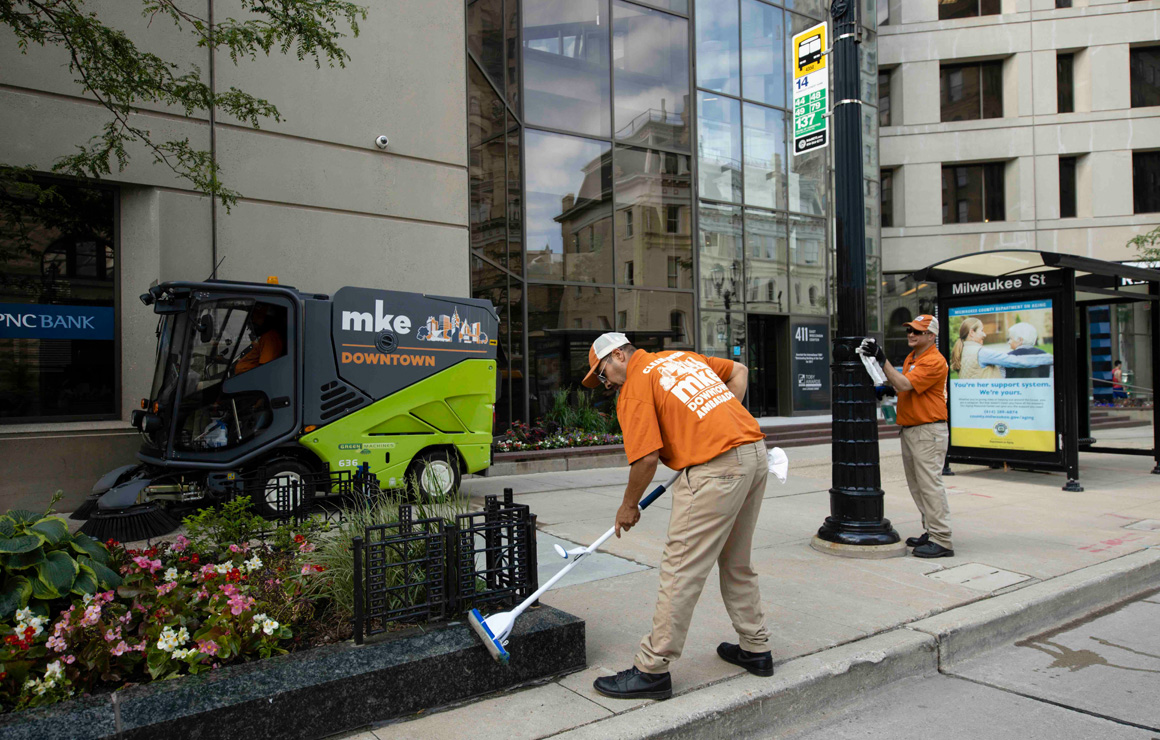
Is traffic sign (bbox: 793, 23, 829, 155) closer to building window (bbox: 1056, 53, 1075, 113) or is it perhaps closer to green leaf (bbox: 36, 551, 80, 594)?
green leaf (bbox: 36, 551, 80, 594)

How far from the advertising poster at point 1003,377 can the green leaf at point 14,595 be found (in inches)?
433

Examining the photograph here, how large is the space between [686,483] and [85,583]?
2.80 meters

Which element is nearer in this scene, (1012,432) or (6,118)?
(6,118)

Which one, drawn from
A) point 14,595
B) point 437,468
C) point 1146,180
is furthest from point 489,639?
point 1146,180

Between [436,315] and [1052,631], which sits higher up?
[436,315]

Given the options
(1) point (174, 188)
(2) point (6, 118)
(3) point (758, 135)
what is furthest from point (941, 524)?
(3) point (758, 135)

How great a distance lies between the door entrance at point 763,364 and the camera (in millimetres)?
19625

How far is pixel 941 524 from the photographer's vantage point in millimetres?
6293

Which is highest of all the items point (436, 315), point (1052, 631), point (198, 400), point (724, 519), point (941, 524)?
point (436, 315)

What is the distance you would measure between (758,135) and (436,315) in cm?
1363

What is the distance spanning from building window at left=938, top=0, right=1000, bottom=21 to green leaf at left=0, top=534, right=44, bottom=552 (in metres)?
29.2

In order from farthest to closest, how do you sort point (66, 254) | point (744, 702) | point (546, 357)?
point (546, 357) < point (66, 254) < point (744, 702)

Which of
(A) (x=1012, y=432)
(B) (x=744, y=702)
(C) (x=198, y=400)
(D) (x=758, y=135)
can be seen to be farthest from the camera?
(D) (x=758, y=135)

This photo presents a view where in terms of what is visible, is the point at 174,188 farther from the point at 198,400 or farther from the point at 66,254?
the point at 198,400
